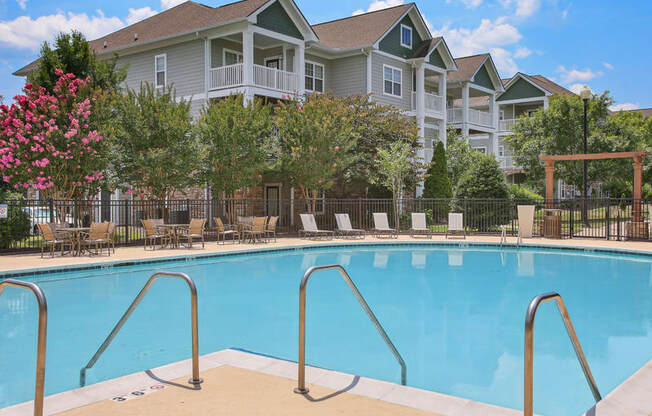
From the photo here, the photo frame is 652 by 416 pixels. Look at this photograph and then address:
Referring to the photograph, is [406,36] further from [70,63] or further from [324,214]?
[70,63]

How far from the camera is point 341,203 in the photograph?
24828 millimetres

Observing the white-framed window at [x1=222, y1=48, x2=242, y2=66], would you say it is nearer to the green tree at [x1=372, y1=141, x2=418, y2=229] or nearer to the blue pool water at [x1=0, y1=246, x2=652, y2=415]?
the green tree at [x1=372, y1=141, x2=418, y2=229]

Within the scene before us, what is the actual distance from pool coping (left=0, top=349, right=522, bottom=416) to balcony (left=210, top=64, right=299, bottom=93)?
19566 millimetres

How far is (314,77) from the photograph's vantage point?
2897 cm

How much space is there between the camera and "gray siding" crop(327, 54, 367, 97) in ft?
95.6

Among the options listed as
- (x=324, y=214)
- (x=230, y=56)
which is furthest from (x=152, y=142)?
(x=230, y=56)

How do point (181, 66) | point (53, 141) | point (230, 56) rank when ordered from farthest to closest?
point (230, 56) → point (181, 66) → point (53, 141)

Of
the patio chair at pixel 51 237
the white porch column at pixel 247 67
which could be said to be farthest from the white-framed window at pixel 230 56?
the patio chair at pixel 51 237

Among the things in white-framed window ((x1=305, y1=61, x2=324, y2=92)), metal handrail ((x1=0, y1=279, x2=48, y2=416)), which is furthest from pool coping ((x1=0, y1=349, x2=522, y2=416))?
white-framed window ((x1=305, y1=61, x2=324, y2=92))

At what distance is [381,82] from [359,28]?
352cm

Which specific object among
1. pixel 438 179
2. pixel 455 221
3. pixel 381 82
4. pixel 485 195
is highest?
pixel 381 82

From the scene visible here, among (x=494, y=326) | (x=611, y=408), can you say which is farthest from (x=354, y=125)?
(x=611, y=408)

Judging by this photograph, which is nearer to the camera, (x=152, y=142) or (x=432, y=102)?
(x=152, y=142)

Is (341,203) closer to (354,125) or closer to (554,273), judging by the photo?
(354,125)
